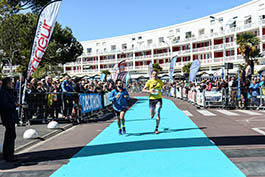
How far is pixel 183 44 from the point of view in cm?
6769

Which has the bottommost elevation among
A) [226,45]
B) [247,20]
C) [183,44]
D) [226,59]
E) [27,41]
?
[27,41]

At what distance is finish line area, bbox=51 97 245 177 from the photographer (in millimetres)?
5117

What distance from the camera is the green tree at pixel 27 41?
2792 cm

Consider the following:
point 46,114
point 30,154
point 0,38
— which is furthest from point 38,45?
point 0,38

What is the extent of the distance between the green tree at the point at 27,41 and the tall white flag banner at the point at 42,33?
17.2m

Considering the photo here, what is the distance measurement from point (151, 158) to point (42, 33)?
6.78m

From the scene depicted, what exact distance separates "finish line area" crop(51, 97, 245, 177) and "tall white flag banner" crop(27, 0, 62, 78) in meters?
4.12

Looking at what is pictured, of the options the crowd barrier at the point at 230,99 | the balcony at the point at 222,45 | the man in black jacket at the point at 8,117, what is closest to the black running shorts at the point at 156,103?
the man in black jacket at the point at 8,117

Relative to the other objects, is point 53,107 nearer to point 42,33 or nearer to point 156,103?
point 42,33

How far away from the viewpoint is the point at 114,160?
6.01 m

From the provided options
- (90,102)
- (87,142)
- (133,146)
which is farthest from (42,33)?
(133,146)

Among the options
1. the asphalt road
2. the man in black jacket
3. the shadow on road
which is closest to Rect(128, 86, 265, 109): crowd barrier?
the asphalt road

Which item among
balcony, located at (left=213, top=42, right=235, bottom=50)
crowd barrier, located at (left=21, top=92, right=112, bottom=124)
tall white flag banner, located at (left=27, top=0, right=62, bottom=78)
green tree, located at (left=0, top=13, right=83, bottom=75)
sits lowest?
crowd barrier, located at (left=21, top=92, right=112, bottom=124)

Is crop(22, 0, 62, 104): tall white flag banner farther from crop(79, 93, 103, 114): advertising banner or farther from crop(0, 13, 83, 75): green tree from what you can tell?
crop(0, 13, 83, 75): green tree
